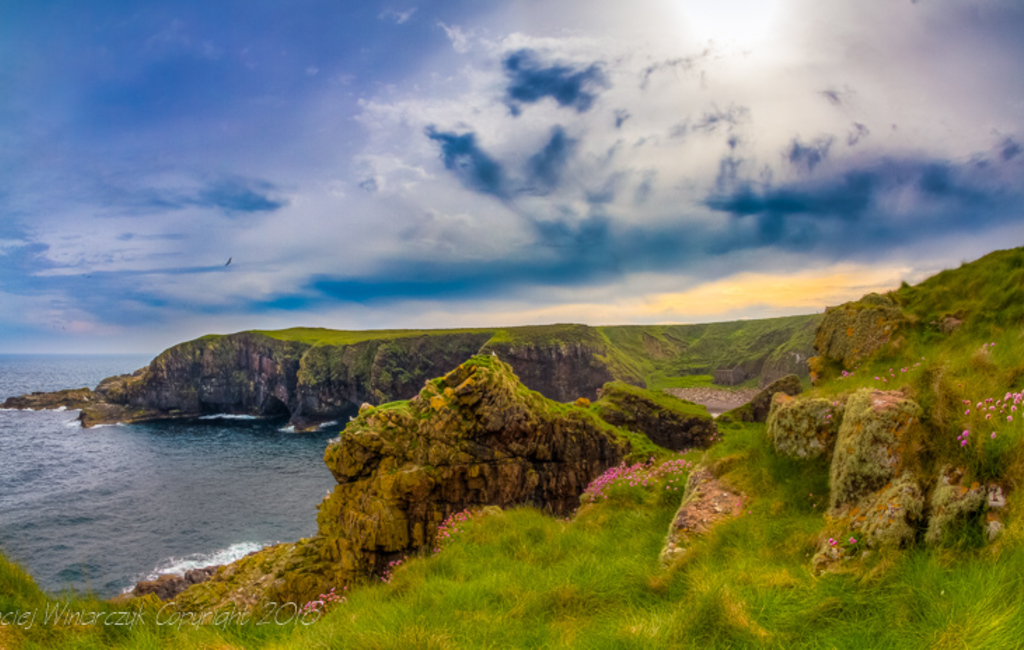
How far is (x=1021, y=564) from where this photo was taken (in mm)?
3729

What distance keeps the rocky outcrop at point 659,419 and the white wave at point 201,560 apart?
3237 centimetres

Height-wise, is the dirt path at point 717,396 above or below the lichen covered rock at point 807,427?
below

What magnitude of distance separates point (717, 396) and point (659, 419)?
74.6 m

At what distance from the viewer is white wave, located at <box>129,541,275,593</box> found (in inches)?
1323

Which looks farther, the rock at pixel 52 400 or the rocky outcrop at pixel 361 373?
the rock at pixel 52 400

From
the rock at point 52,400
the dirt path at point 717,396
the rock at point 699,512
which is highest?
the rock at point 699,512

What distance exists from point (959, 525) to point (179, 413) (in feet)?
447

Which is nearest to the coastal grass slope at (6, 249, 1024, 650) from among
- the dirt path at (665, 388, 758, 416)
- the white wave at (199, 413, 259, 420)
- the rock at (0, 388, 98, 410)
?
the dirt path at (665, 388, 758, 416)

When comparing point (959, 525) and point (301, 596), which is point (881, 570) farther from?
point (301, 596)

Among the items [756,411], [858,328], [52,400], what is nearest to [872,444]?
[858,328]

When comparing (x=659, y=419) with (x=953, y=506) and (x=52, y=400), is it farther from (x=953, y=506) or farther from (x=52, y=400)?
(x=52, y=400)

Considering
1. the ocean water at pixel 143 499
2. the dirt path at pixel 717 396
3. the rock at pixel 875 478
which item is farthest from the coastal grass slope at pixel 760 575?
the dirt path at pixel 717 396

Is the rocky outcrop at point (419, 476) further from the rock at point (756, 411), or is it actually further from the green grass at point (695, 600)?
the rock at point (756, 411)

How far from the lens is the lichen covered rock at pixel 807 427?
333 inches
